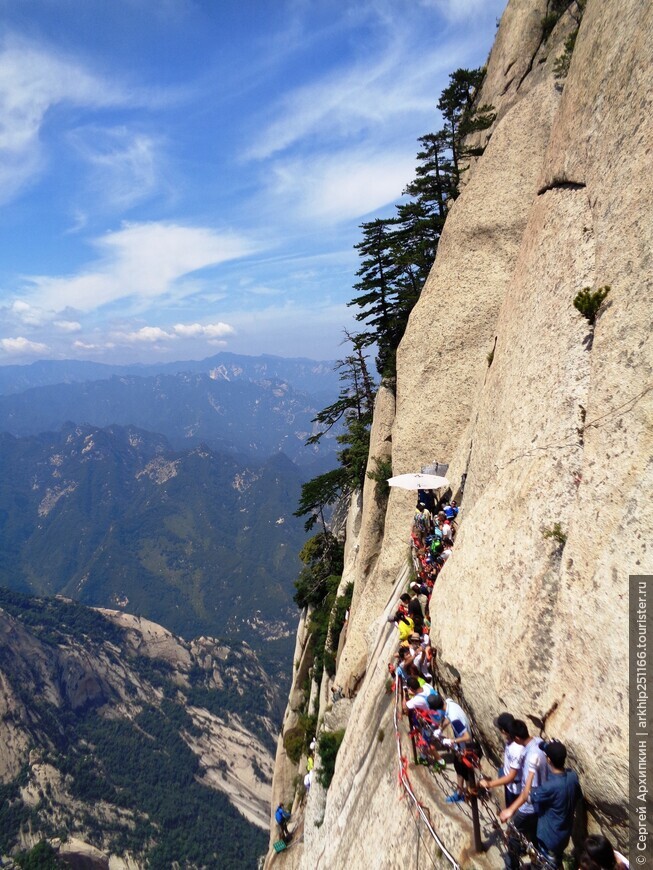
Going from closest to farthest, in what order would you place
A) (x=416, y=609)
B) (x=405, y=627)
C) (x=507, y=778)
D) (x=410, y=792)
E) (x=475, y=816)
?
1. (x=507, y=778)
2. (x=475, y=816)
3. (x=410, y=792)
4. (x=405, y=627)
5. (x=416, y=609)

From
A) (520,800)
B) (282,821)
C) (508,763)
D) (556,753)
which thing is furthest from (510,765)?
(282,821)

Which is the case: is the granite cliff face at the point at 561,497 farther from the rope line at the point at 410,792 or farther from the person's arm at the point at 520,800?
the person's arm at the point at 520,800

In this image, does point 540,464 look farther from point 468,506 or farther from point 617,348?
point 468,506

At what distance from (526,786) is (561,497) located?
19.3ft

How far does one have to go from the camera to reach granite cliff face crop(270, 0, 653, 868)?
848cm

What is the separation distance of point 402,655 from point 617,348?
37.2ft

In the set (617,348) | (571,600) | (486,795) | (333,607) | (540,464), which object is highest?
(617,348)

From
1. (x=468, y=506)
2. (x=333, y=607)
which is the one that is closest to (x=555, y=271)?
(x=468, y=506)

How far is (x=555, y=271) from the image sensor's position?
14219mm

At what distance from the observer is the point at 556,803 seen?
24.5 feet

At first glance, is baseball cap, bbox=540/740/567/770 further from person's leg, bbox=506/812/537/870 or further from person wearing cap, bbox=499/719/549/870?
person's leg, bbox=506/812/537/870

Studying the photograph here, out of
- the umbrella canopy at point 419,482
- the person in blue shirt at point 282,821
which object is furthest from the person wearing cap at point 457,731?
the person in blue shirt at point 282,821

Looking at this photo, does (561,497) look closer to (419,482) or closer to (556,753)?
(556,753)

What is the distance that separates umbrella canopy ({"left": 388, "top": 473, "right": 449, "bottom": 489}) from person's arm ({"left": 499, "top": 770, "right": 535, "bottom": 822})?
13.1 m
